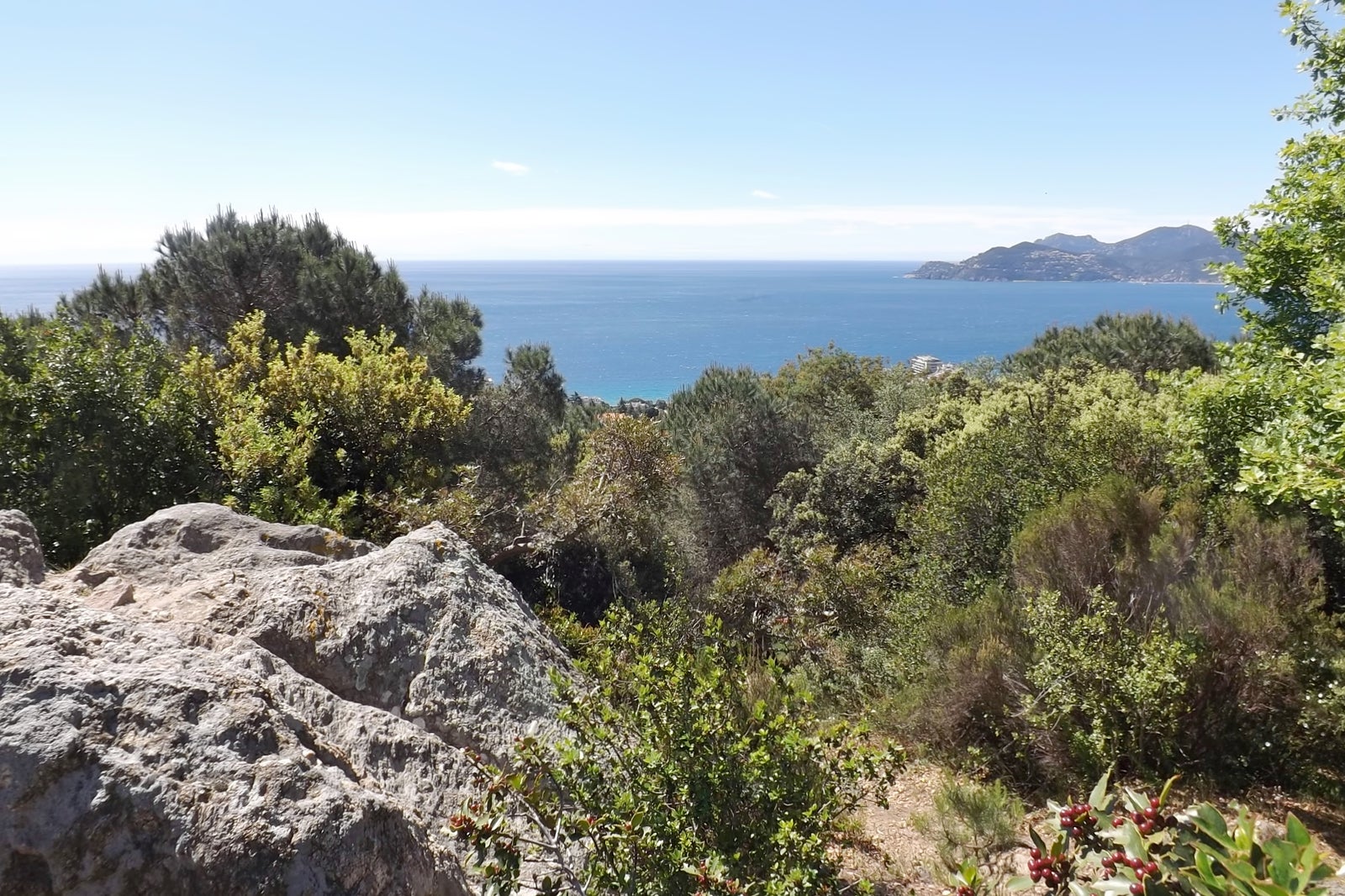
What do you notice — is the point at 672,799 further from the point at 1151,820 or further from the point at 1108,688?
the point at 1108,688

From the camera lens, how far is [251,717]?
275cm

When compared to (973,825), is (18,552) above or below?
above

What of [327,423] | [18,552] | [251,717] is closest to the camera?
[251,717]

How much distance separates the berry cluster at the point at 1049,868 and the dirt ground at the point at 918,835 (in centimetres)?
188

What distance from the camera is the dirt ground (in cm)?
474

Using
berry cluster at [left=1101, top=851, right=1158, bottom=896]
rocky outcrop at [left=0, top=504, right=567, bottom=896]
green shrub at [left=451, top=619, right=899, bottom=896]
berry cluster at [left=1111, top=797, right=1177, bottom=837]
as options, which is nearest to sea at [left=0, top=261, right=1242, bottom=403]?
rocky outcrop at [left=0, top=504, right=567, bottom=896]

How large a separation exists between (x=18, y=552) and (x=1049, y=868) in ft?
18.2

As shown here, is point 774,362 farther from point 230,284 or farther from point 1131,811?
point 1131,811

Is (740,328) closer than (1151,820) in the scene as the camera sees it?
No

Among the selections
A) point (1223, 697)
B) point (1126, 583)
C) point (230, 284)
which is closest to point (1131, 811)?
point (1223, 697)

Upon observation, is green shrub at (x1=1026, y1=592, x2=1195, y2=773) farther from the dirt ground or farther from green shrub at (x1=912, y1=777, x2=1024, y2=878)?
green shrub at (x1=912, y1=777, x2=1024, y2=878)

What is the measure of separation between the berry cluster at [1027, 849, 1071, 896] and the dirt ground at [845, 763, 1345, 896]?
1878 mm

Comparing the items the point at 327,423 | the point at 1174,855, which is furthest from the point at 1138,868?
the point at 327,423

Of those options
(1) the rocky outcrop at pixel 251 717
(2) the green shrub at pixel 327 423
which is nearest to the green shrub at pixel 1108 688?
(1) the rocky outcrop at pixel 251 717
